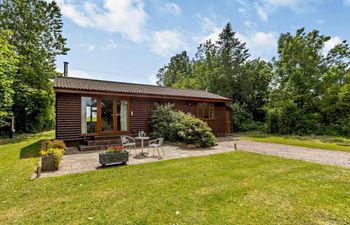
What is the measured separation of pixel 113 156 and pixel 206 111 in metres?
8.98

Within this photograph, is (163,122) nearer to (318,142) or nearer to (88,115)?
(88,115)

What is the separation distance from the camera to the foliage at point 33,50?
47.2 ft

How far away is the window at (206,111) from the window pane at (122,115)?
5.26 meters

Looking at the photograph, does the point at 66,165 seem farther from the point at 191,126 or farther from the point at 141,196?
the point at 191,126

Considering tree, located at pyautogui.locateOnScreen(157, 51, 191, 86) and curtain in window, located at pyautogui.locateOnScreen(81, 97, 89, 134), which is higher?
tree, located at pyautogui.locateOnScreen(157, 51, 191, 86)

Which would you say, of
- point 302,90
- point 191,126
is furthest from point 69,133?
point 302,90

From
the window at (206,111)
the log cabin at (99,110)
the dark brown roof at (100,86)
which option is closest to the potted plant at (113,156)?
the log cabin at (99,110)

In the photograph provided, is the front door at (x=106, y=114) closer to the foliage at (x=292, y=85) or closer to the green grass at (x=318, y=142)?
the green grass at (x=318, y=142)

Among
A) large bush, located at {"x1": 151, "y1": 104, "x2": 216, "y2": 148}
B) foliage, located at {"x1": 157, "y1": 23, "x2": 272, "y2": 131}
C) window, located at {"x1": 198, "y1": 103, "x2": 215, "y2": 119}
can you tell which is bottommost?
large bush, located at {"x1": 151, "y1": 104, "x2": 216, "y2": 148}

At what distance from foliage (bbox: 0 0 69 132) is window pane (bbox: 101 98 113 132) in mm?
8379

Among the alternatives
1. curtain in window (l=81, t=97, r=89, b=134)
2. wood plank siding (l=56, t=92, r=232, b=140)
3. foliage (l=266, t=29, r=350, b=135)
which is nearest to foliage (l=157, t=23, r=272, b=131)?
foliage (l=266, t=29, r=350, b=135)

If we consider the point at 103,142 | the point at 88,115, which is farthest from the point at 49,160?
the point at 88,115

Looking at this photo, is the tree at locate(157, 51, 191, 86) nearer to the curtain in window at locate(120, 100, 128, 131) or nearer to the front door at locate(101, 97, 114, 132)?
the curtain in window at locate(120, 100, 128, 131)

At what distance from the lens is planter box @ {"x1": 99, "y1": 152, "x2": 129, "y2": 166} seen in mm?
→ 5422
